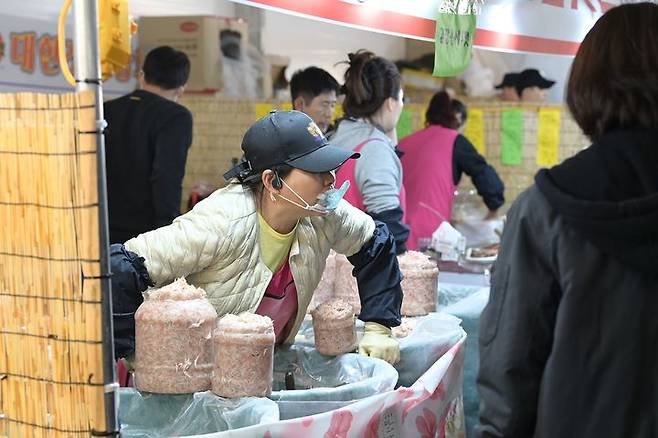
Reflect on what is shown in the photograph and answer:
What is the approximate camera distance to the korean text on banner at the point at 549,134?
5910mm

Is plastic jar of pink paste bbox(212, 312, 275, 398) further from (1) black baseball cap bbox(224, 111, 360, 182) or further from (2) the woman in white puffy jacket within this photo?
(1) black baseball cap bbox(224, 111, 360, 182)

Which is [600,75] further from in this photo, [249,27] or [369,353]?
[249,27]

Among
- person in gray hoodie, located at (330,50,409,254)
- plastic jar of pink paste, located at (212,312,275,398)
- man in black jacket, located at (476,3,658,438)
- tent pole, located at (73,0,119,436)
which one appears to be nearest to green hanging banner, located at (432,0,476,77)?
person in gray hoodie, located at (330,50,409,254)

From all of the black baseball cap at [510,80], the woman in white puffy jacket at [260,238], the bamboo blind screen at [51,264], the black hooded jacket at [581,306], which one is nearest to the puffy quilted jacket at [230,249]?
the woman in white puffy jacket at [260,238]

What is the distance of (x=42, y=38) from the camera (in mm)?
4855

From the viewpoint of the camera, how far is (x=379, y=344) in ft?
8.75

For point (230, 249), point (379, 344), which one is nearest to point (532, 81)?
point (379, 344)

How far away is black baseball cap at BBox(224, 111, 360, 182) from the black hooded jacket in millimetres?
787

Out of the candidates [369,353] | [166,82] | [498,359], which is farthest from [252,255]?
[166,82]

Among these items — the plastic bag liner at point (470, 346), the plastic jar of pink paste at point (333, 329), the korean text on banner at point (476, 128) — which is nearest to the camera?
the plastic jar of pink paste at point (333, 329)

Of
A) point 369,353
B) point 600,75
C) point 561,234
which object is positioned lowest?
point 369,353

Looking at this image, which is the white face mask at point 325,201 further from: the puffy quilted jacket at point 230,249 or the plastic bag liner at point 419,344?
the plastic bag liner at point 419,344

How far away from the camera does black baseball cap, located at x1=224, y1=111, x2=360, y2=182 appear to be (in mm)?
2369

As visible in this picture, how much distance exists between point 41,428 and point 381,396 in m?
0.80
